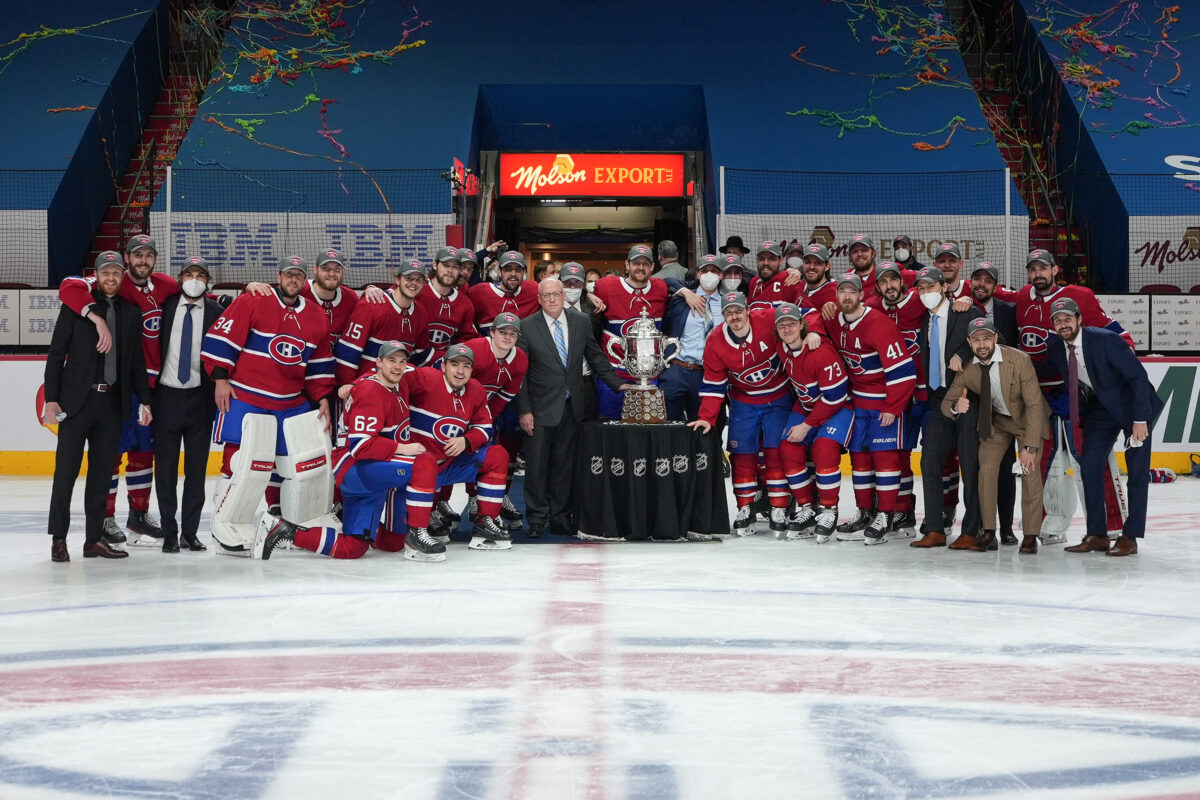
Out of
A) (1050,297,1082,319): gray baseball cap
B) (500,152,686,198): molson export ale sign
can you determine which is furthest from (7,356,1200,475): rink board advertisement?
(500,152,686,198): molson export ale sign

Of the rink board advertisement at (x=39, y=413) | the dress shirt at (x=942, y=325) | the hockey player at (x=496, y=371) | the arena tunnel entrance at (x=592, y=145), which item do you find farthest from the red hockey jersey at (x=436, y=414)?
the arena tunnel entrance at (x=592, y=145)

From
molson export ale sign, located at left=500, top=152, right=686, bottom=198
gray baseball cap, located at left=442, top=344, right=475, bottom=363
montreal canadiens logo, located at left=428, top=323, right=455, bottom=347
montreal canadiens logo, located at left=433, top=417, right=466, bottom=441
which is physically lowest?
montreal canadiens logo, located at left=433, top=417, right=466, bottom=441

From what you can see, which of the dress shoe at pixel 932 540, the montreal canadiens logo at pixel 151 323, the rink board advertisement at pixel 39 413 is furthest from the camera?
the rink board advertisement at pixel 39 413

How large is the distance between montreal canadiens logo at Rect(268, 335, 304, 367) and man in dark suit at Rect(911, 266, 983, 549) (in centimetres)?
339

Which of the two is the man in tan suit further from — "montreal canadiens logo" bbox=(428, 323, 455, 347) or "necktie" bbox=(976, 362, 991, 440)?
"montreal canadiens logo" bbox=(428, 323, 455, 347)

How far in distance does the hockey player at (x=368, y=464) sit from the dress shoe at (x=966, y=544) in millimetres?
2790

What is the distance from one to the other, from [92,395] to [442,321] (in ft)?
6.59

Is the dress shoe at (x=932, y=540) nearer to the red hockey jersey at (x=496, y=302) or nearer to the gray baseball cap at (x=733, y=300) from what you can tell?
the gray baseball cap at (x=733, y=300)

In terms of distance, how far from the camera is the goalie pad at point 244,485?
632 centimetres

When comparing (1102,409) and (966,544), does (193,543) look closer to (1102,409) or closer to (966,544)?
(966,544)

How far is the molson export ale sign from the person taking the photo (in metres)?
17.0

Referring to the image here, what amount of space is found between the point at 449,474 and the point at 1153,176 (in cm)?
1135

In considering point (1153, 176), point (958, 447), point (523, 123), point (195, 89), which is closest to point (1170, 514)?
point (958, 447)

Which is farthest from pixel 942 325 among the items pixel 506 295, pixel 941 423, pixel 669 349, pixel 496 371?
pixel 506 295
